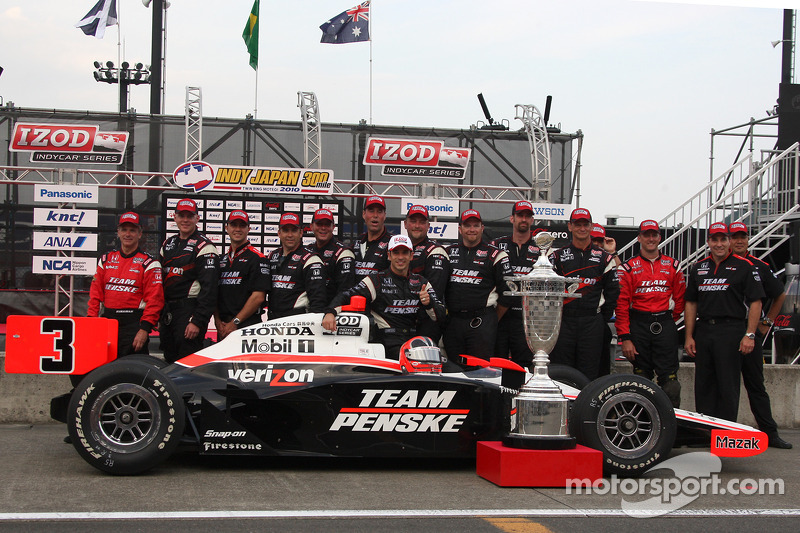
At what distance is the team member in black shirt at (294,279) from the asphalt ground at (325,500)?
4.82 feet

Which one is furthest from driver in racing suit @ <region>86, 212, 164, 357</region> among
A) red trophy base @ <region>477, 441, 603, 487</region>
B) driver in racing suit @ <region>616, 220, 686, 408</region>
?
driver in racing suit @ <region>616, 220, 686, 408</region>

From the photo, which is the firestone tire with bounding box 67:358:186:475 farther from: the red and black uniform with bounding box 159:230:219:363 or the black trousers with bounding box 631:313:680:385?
the black trousers with bounding box 631:313:680:385

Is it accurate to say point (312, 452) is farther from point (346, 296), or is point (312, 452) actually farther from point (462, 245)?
point (462, 245)

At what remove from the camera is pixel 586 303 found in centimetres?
714

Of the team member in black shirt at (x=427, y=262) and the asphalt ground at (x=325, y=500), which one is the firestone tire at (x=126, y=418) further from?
the team member in black shirt at (x=427, y=262)

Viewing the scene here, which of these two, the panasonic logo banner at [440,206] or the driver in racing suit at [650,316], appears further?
the panasonic logo banner at [440,206]

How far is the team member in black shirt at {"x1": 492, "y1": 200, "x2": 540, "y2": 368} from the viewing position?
292 inches

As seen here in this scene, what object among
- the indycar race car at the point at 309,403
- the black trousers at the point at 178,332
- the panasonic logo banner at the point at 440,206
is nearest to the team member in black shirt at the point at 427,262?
the indycar race car at the point at 309,403

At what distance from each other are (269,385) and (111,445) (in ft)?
3.56

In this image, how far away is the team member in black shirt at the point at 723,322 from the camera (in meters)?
7.29

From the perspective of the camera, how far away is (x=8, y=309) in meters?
16.1

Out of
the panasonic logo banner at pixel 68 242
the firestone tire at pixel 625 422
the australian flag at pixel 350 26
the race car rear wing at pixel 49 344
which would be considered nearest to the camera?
the firestone tire at pixel 625 422

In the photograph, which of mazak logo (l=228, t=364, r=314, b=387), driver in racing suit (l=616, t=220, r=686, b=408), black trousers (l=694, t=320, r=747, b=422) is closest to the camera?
mazak logo (l=228, t=364, r=314, b=387)

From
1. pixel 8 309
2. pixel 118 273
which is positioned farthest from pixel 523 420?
pixel 8 309
